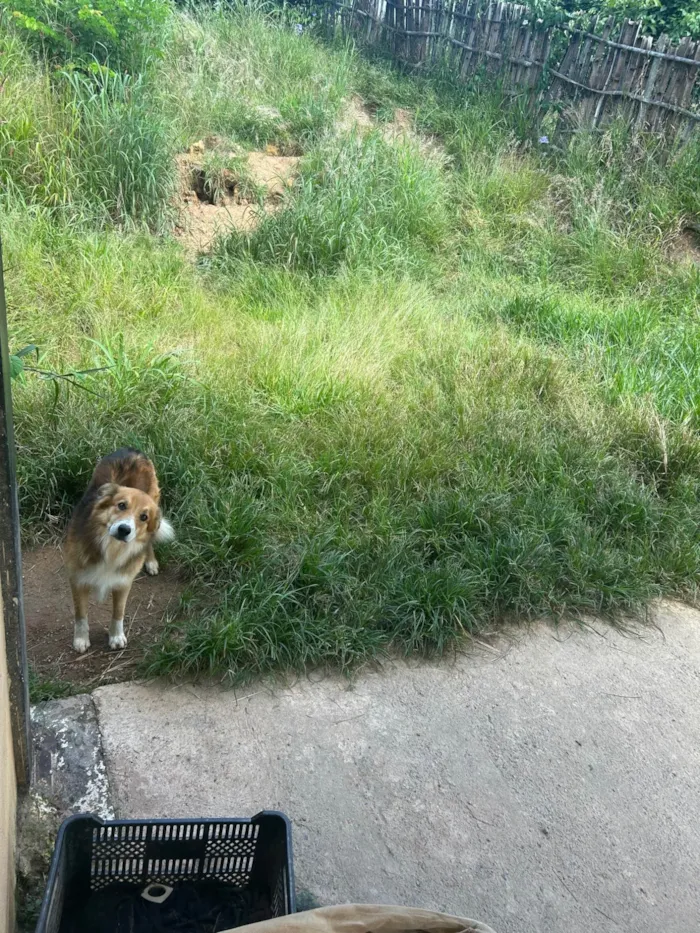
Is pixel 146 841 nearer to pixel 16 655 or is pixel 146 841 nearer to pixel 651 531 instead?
pixel 16 655

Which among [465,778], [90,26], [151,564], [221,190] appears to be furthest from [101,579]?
[90,26]

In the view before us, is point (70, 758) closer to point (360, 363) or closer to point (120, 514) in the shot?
point (120, 514)

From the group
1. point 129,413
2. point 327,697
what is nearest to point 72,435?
point 129,413

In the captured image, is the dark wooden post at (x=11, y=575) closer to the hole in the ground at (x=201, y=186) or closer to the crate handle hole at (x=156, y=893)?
the crate handle hole at (x=156, y=893)

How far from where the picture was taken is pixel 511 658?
359 centimetres

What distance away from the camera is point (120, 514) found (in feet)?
10.2

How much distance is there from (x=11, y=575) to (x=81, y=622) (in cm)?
126

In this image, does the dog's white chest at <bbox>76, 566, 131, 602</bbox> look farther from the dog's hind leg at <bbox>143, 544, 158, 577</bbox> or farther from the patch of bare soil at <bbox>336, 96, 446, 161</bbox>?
the patch of bare soil at <bbox>336, 96, 446, 161</bbox>

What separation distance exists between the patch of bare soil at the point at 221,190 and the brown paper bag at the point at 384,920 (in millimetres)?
5543

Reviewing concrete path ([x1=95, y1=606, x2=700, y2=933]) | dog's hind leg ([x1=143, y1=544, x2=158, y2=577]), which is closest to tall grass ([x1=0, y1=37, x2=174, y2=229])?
dog's hind leg ([x1=143, y1=544, x2=158, y2=577])

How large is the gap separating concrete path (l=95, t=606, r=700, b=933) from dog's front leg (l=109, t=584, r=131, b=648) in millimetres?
282

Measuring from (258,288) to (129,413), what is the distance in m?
1.92

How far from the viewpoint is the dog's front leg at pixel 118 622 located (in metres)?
3.33

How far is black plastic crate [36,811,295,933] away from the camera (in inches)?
84.8
